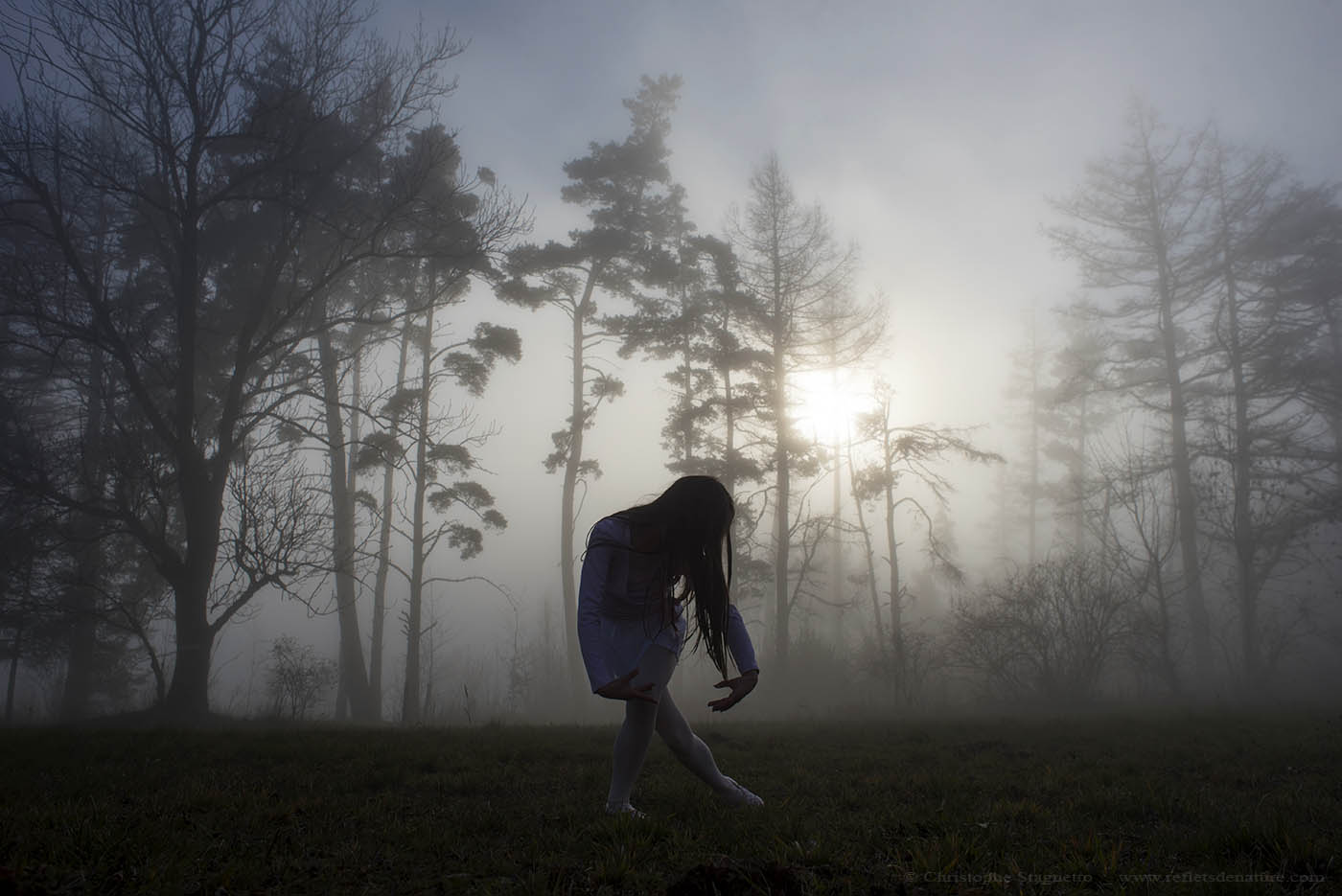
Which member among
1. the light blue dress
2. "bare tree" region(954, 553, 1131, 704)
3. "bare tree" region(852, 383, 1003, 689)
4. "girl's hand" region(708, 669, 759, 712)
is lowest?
"bare tree" region(954, 553, 1131, 704)

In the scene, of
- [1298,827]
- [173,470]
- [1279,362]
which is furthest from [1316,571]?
[173,470]

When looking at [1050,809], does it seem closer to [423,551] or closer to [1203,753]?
[1203,753]

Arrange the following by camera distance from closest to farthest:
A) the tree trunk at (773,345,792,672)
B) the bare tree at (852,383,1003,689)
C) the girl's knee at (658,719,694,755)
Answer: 1. the girl's knee at (658,719,694,755)
2. the bare tree at (852,383,1003,689)
3. the tree trunk at (773,345,792,672)

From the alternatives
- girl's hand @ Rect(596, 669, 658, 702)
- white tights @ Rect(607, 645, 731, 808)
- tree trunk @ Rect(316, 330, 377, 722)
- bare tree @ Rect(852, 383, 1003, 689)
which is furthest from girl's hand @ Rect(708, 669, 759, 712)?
bare tree @ Rect(852, 383, 1003, 689)

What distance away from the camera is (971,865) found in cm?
303

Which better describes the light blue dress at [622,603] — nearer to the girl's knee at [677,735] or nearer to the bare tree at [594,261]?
the girl's knee at [677,735]

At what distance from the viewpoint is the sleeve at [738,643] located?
160 inches

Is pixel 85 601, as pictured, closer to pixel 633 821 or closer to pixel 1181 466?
pixel 633 821

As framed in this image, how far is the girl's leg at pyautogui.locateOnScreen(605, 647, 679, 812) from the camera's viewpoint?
380 centimetres

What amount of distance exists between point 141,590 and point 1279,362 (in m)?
34.5

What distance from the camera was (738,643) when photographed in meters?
4.19

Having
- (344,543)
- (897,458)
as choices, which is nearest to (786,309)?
(897,458)

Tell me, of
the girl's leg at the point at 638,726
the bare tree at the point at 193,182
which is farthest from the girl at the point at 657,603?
the bare tree at the point at 193,182

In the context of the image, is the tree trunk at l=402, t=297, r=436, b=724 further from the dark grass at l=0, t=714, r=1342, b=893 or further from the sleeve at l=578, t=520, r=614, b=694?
the sleeve at l=578, t=520, r=614, b=694
